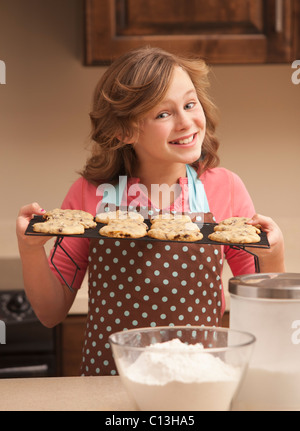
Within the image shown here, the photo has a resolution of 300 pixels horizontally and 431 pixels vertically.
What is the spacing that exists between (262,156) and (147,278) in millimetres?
Result: 1332

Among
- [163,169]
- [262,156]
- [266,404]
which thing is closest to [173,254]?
[163,169]

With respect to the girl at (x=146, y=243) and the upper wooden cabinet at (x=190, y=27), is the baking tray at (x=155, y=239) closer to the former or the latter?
the girl at (x=146, y=243)

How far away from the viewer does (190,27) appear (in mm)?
2031

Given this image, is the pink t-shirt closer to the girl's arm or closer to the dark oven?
the girl's arm

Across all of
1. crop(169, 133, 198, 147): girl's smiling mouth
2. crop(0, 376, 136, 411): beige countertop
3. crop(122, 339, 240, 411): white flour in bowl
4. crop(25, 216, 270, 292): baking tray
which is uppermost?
crop(169, 133, 198, 147): girl's smiling mouth

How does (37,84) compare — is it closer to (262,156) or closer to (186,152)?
(262,156)

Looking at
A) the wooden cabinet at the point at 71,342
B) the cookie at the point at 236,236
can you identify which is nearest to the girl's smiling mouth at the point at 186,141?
the cookie at the point at 236,236

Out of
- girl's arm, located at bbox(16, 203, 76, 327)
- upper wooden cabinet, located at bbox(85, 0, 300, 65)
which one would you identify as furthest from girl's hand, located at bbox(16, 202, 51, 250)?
upper wooden cabinet, located at bbox(85, 0, 300, 65)

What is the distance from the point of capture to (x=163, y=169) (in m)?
1.49

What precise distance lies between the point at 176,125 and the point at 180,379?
2.42ft

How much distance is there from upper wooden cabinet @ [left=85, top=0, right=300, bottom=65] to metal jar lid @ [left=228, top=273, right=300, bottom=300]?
1.28 metres

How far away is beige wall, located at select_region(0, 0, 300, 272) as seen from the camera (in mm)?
2451

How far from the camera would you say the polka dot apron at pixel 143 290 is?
1.36 m

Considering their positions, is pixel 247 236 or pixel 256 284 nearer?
pixel 256 284
